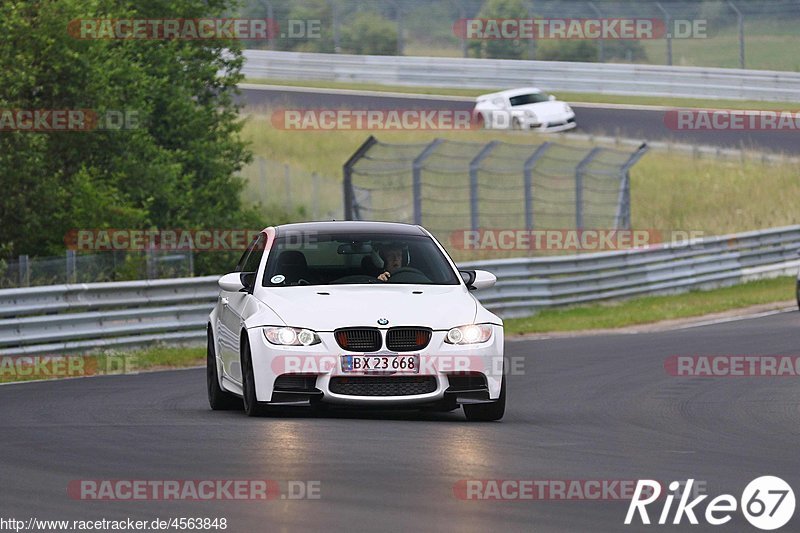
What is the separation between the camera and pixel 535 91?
46.1m

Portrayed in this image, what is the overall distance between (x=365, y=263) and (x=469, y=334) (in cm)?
132

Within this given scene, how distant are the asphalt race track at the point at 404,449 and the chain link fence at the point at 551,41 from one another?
30625mm

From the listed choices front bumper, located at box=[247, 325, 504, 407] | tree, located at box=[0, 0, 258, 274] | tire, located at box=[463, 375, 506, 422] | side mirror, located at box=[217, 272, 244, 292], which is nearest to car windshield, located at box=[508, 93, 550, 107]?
tree, located at box=[0, 0, 258, 274]

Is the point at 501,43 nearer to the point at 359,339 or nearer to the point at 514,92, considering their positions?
the point at 514,92

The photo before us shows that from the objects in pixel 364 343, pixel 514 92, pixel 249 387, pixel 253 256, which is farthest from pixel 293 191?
pixel 364 343

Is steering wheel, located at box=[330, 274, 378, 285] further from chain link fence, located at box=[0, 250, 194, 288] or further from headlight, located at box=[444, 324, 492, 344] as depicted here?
chain link fence, located at box=[0, 250, 194, 288]

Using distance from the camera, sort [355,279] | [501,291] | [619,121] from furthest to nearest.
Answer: [619,121], [501,291], [355,279]

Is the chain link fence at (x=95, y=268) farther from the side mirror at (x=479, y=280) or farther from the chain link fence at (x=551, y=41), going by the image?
the chain link fence at (x=551, y=41)

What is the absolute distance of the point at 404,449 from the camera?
32.4 ft

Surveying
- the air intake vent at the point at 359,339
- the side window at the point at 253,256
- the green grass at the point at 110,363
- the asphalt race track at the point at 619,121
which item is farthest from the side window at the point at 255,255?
the asphalt race track at the point at 619,121

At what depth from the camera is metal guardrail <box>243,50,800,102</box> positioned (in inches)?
1724

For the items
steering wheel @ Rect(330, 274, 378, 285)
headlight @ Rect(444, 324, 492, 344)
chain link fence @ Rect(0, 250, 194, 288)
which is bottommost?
chain link fence @ Rect(0, 250, 194, 288)

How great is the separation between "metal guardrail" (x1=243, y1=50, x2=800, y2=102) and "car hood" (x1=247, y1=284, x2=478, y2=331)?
33.2 meters

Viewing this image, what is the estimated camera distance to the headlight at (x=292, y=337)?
37.3 feet
